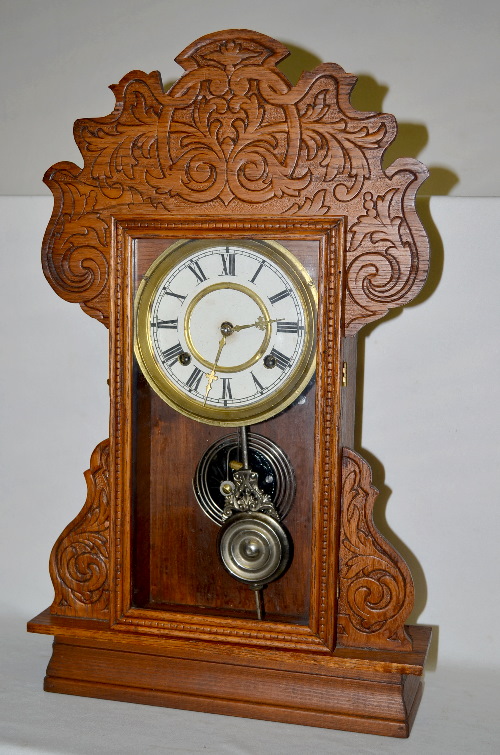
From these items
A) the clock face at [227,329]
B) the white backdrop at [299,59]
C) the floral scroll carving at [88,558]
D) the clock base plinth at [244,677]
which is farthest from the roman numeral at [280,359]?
the white backdrop at [299,59]

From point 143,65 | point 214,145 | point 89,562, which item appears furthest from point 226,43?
point 89,562

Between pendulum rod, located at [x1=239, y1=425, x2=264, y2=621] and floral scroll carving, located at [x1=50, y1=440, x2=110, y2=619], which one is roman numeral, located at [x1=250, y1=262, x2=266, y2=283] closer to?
pendulum rod, located at [x1=239, y1=425, x2=264, y2=621]

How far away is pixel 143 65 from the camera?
7.24 feet

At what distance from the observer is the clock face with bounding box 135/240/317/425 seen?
1.66m

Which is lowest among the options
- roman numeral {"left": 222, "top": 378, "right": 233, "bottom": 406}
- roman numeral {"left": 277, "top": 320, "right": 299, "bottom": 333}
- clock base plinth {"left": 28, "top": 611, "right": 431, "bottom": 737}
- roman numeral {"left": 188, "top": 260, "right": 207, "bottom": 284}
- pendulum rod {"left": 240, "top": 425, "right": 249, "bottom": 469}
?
clock base plinth {"left": 28, "top": 611, "right": 431, "bottom": 737}

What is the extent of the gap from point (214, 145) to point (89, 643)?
864 mm

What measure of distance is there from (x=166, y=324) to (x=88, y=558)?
1.41ft

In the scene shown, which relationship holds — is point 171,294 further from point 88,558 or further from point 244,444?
point 88,558

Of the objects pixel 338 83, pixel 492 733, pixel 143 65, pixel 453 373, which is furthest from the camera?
pixel 143 65

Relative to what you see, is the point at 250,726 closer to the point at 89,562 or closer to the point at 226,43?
the point at 89,562

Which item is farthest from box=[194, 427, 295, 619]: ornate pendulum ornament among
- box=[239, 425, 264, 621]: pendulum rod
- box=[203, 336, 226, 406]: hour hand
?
box=[203, 336, 226, 406]: hour hand

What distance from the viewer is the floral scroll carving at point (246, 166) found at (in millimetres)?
1605

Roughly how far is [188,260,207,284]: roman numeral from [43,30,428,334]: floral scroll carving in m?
0.08

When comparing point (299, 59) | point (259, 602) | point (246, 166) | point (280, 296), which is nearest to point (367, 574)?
point (259, 602)
